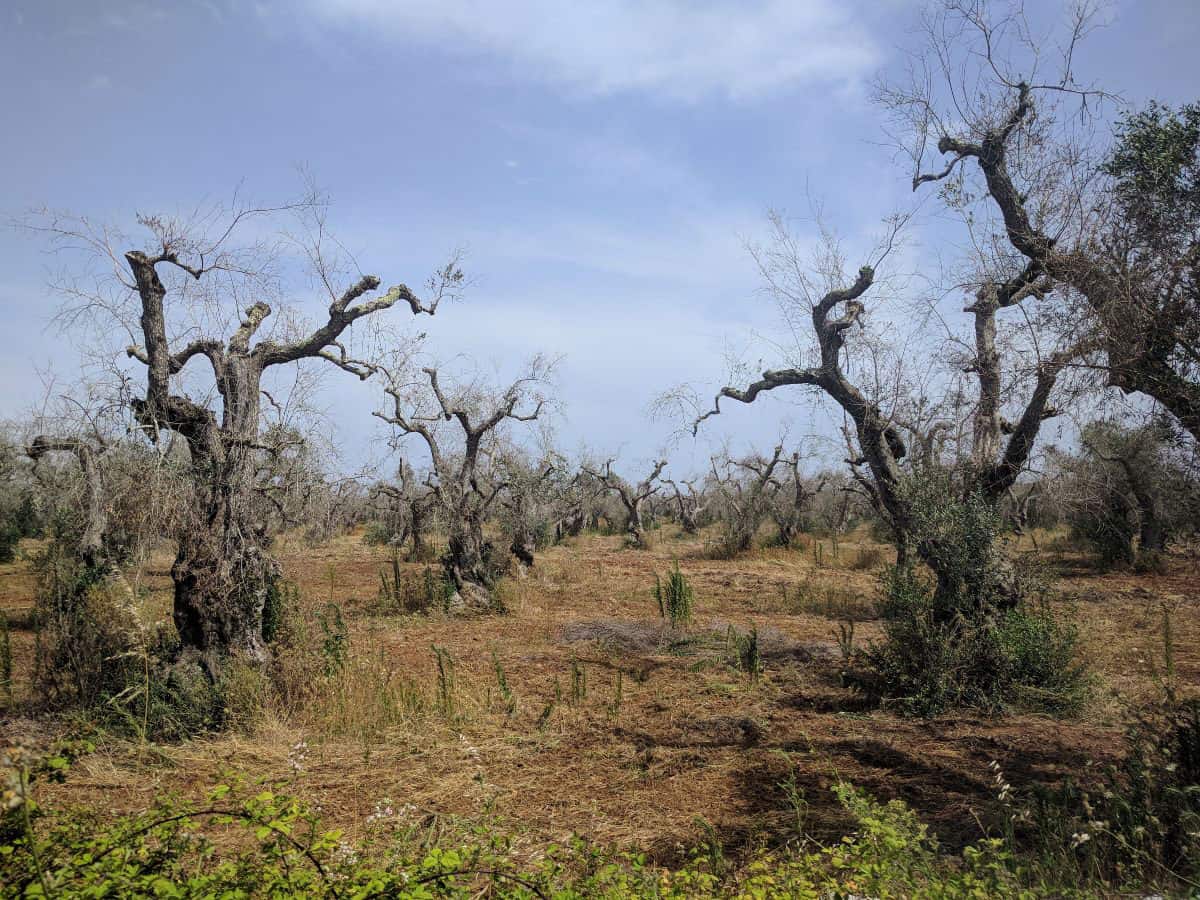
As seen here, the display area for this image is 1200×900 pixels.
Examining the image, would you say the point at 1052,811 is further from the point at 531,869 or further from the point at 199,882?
the point at 199,882

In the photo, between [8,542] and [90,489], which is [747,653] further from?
[8,542]

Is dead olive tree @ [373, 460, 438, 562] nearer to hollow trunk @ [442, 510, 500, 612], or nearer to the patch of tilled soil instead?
hollow trunk @ [442, 510, 500, 612]

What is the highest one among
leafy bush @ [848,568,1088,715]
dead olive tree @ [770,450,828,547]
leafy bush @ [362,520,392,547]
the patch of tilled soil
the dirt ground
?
dead olive tree @ [770,450,828,547]

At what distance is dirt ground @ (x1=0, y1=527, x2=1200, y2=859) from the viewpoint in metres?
5.20

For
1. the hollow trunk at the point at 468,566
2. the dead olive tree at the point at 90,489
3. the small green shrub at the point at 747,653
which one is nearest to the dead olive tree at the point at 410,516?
the hollow trunk at the point at 468,566

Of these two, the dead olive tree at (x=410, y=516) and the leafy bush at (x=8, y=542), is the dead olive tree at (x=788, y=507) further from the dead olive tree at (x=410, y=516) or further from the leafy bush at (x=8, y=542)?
the leafy bush at (x=8, y=542)

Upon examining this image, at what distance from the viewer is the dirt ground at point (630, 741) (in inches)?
205

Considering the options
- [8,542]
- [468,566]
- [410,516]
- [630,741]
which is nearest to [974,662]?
[630,741]

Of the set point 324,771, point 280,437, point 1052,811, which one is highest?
point 280,437

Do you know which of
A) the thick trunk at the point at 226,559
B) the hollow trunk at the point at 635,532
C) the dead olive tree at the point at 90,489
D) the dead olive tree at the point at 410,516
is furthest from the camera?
the hollow trunk at the point at 635,532

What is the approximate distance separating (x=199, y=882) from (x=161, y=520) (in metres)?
4.88

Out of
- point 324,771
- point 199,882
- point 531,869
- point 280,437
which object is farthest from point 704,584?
point 199,882

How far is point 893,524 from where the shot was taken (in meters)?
9.44

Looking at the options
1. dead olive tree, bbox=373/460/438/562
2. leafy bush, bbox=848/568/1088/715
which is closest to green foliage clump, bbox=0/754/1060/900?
leafy bush, bbox=848/568/1088/715
